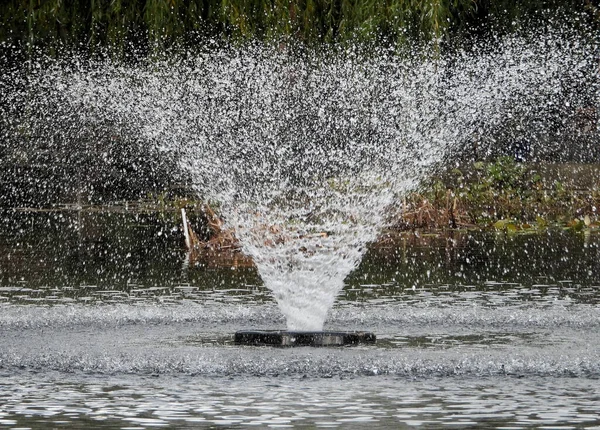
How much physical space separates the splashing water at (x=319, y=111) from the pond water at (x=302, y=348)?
117 inches

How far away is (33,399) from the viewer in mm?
9297

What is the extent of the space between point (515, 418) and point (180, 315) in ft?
18.3

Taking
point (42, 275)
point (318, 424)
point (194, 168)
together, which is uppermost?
point (194, 168)

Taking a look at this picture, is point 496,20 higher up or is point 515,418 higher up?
point 496,20

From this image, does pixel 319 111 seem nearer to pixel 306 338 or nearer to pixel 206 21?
pixel 206 21

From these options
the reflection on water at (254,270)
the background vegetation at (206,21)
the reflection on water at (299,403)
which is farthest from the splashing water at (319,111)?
the reflection on water at (299,403)

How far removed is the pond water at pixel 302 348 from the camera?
882cm

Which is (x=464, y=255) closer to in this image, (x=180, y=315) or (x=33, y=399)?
(x=180, y=315)

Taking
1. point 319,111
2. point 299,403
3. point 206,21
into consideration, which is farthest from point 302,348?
point 319,111

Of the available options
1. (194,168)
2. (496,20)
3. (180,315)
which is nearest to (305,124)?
(194,168)

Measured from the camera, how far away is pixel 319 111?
26.2 m

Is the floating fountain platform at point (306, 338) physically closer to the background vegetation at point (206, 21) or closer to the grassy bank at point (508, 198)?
the background vegetation at point (206, 21)

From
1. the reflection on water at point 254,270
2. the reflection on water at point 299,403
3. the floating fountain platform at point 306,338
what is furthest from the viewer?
the reflection on water at point 254,270

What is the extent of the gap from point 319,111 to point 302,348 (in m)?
15.0
